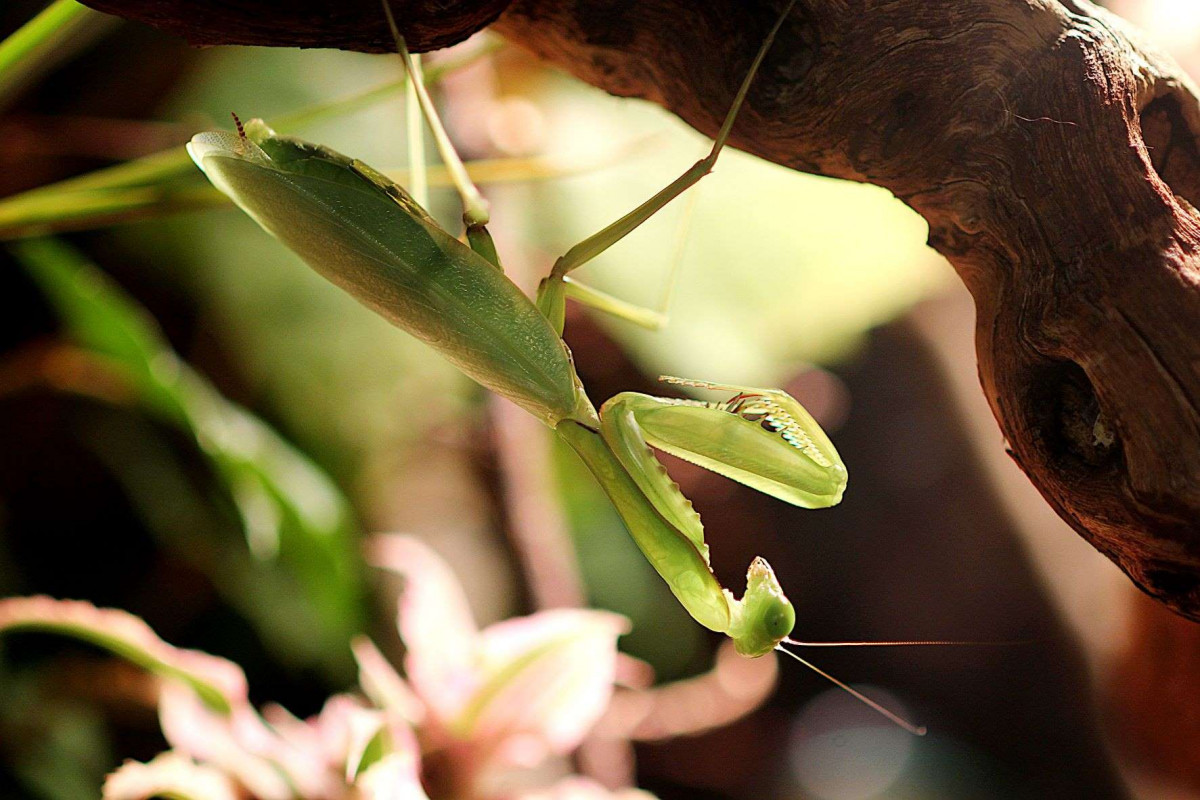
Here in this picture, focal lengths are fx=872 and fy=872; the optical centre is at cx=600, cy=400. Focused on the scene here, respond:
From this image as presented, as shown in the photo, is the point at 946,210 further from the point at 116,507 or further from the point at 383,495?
the point at 116,507

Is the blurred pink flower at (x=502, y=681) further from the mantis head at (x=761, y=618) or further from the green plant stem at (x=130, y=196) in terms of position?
the green plant stem at (x=130, y=196)

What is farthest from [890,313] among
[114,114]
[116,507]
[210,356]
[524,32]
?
[114,114]

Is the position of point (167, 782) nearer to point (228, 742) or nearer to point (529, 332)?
point (228, 742)

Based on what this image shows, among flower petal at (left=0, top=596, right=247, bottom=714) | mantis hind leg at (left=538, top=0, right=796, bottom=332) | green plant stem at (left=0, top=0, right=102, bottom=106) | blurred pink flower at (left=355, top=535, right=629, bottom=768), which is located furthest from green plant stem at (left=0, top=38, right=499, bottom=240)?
blurred pink flower at (left=355, top=535, right=629, bottom=768)

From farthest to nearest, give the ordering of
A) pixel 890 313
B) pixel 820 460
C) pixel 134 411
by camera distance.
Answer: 1. pixel 134 411
2. pixel 890 313
3. pixel 820 460

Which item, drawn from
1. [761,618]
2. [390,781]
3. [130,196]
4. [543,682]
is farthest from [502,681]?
[130,196]
